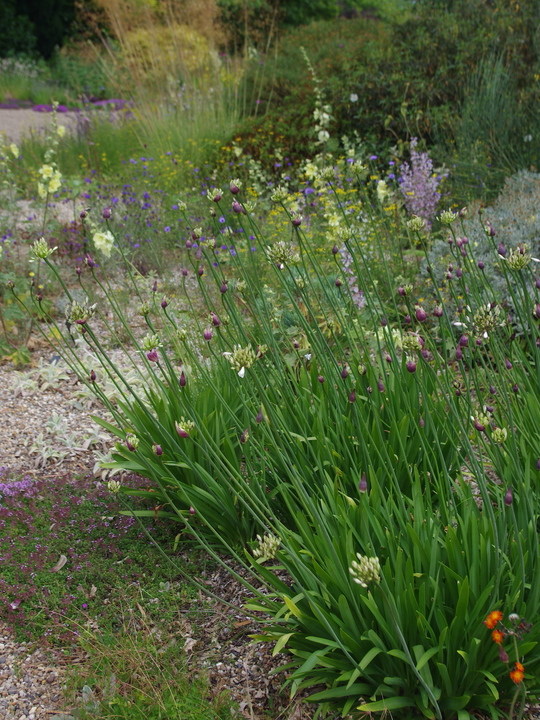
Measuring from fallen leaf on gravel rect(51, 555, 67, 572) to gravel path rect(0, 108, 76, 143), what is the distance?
10924mm

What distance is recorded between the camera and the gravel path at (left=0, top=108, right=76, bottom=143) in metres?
12.2

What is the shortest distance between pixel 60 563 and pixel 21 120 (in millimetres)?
13999

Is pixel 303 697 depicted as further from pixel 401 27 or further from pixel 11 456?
pixel 401 27

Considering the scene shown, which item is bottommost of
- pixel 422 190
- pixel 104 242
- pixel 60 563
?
pixel 60 563

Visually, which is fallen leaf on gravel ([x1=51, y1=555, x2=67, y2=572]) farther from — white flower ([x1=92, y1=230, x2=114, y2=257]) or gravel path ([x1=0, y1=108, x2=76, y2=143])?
gravel path ([x1=0, y1=108, x2=76, y2=143])

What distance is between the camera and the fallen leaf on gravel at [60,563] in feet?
8.05

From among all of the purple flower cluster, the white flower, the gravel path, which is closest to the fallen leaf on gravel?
the white flower

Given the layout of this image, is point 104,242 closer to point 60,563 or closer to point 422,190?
point 60,563

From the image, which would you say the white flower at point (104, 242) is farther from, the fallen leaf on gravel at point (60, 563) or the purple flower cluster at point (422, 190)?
the purple flower cluster at point (422, 190)

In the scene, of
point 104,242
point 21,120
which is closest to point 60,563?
point 104,242

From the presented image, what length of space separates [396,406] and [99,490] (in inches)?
55.7

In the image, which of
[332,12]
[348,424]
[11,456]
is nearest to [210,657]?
[348,424]

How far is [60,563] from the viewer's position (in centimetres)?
247

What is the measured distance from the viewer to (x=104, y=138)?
9422 millimetres
